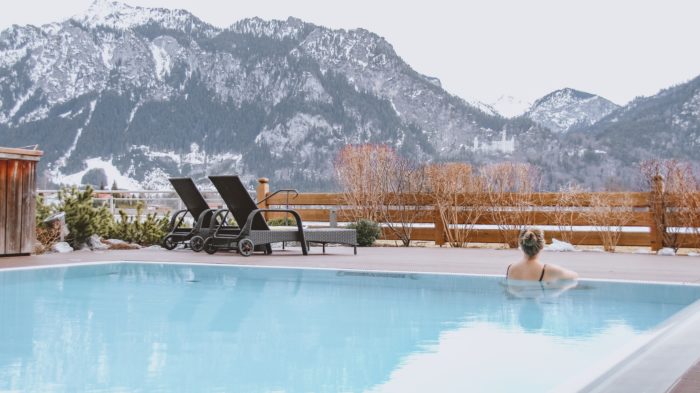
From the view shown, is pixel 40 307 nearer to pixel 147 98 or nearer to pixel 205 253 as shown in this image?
pixel 205 253

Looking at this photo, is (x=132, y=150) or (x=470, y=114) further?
(x=132, y=150)

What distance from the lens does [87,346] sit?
4.32 metres

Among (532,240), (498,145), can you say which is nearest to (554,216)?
(532,240)

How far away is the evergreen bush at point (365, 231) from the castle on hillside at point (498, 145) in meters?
84.8

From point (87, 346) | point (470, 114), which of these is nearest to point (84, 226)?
point (87, 346)

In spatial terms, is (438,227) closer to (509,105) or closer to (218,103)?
(509,105)

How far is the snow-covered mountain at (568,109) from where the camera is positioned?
107 meters

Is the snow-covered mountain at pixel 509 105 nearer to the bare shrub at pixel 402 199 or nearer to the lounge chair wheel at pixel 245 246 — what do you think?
the bare shrub at pixel 402 199

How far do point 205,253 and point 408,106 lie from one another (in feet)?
370

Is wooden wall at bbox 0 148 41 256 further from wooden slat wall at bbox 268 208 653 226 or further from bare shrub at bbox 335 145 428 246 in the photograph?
bare shrub at bbox 335 145 428 246

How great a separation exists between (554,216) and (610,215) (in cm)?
86

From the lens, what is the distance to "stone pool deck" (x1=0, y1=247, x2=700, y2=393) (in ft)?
26.8

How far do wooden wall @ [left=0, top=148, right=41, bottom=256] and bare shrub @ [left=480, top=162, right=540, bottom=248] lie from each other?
6.52 meters

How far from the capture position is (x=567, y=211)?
12.2 meters
